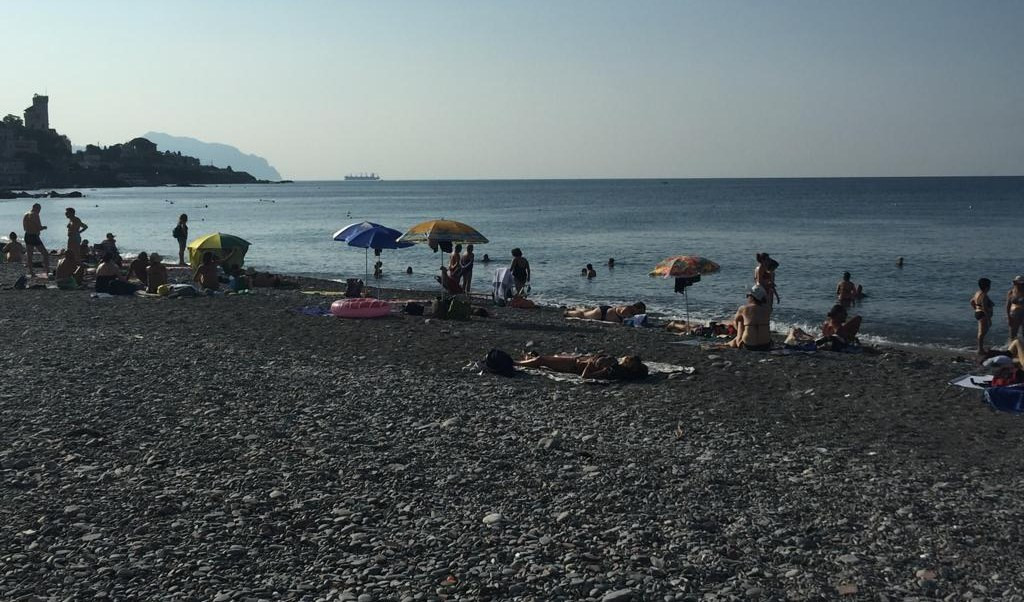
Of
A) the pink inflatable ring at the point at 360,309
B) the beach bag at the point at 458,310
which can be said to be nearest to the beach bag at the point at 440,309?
the beach bag at the point at 458,310

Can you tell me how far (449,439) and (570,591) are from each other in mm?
3917

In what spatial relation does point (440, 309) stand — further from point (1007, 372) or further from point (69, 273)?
point (69, 273)

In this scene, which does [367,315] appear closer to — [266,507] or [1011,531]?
[266,507]

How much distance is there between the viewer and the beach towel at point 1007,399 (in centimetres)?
1135

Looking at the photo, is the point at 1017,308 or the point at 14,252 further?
the point at 14,252

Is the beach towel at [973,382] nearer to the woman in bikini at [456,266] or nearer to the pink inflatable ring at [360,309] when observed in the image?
the pink inflatable ring at [360,309]

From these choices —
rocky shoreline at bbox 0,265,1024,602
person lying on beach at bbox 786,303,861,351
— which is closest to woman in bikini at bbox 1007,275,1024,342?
person lying on beach at bbox 786,303,861,351

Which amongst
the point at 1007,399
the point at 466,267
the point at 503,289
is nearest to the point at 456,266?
the point at 466,267

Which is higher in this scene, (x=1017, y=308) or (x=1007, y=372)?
(x=1017, y=308)

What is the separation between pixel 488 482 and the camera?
842cm

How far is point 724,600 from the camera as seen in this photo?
6.03 m

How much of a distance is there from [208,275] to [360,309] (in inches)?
235

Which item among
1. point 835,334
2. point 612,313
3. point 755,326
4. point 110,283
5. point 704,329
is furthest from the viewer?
point 110,283

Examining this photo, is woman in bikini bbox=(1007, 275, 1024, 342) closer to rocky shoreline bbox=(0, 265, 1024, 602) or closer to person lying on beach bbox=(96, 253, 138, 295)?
rocky shoreline bbox=(0, 265, 1024, 602)
